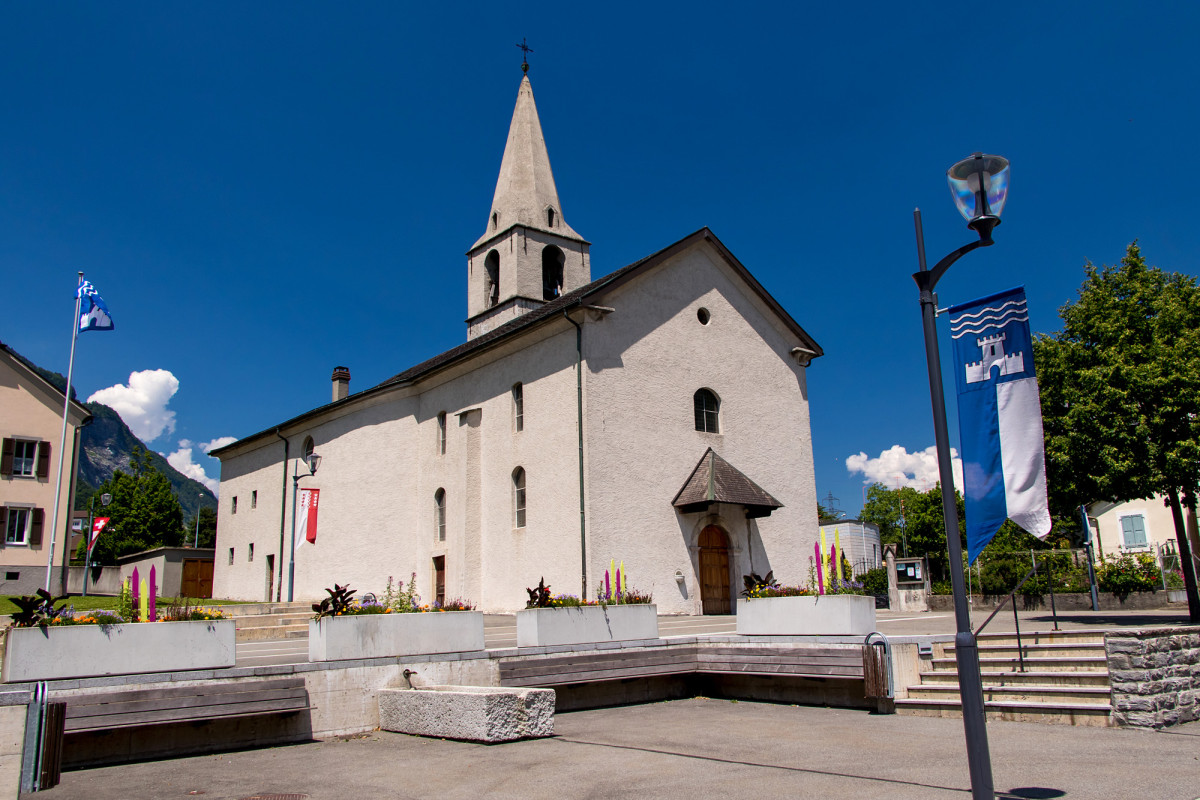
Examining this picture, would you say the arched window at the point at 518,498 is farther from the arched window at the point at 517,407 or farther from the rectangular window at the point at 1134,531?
the rectangular window at the point at 1134,531

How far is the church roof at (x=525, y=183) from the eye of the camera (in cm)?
3415

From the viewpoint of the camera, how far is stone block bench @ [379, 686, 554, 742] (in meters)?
9.84

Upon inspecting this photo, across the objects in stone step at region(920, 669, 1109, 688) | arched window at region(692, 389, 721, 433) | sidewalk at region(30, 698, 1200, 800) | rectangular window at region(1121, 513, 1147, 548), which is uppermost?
arched window at region(692, 389, 721, 433)

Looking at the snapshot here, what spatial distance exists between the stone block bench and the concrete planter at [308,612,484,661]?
682 millimetres

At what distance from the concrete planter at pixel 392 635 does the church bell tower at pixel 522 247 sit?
2196 cm

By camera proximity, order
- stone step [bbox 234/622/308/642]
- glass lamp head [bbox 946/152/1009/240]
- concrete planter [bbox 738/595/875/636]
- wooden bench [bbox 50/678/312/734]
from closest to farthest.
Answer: glass lamp head [bbox 946/152/1009/240] < wooden bench [bbox 50/678/312/734] < concrete planter [bbox 738/595/875/636] < stone step [bbox 234/622/308/642]

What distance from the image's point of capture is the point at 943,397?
6.51 metres

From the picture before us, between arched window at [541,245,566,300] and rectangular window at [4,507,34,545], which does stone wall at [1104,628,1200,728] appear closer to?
arched window at [541,245,566,300]

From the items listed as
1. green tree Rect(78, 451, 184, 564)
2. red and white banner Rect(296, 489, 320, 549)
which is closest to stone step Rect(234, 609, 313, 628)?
red and white banner Rect(296, 489, 320, 549)

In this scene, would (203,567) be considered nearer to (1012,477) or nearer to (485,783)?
(485,783)

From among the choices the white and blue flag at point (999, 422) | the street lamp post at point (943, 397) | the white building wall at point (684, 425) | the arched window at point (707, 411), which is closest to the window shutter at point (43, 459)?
the white building wall at point (684, 425)

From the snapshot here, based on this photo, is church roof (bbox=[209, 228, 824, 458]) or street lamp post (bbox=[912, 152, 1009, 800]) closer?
street lamp post (bbox=[912, 152, 1009, 800])

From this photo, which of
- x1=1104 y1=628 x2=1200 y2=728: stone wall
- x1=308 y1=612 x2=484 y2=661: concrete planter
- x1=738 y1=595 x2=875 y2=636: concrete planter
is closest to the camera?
x1=1104 y1=628 x2=1200 y2=728: stone wall

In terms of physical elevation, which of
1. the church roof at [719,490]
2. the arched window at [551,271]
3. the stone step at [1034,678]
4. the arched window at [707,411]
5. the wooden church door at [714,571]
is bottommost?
the stone step at [1034,678]
